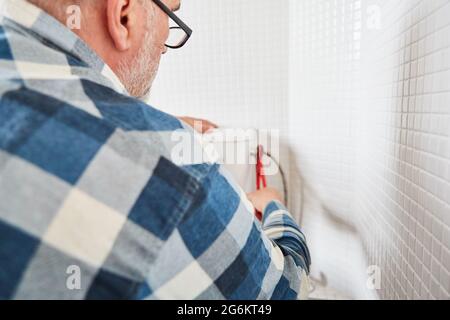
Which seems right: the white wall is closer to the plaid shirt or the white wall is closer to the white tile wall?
the white tile wall

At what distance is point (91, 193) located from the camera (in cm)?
28

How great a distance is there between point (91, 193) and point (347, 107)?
0.77 meters

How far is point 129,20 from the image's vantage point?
435 mm

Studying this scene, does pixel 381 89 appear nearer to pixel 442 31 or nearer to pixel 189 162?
pixel 442 31

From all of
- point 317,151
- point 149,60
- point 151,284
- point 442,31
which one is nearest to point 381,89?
point 442,31

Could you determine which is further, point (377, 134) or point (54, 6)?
point (377, 134)

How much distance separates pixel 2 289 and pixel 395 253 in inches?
24.5

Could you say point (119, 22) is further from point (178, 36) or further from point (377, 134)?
point (377, 134)

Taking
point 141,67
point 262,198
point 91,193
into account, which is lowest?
point 262,198

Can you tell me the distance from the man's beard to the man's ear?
0.10ft

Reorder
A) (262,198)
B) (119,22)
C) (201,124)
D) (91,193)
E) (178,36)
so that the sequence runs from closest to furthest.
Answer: (91,193) → (119,22) → (178,36) → (262,198) → (201,124)

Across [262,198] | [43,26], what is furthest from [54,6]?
[262,198]

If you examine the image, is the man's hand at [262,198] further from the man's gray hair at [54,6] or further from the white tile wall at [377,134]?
the man's gray hair at [54,6]

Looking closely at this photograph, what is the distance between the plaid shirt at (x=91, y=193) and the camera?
10.5 inches
